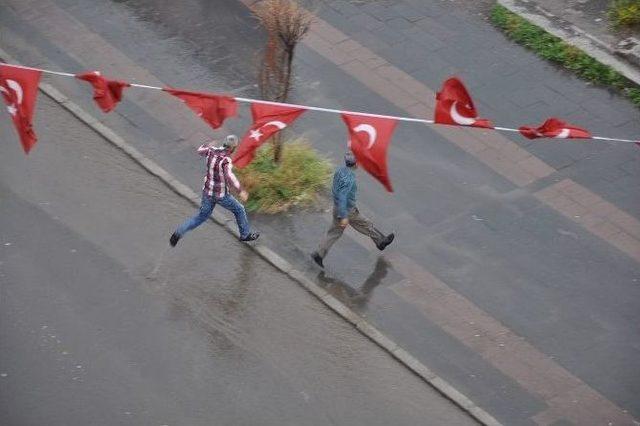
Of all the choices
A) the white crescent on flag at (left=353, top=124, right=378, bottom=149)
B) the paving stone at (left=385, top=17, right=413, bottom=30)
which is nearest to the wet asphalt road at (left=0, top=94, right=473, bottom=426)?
the white crescent on flag at (left=353, top=124, right=378, bottom=149)

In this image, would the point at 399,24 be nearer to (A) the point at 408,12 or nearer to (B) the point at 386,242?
(A) the point at 408,12

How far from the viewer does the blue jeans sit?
1298 centimetres

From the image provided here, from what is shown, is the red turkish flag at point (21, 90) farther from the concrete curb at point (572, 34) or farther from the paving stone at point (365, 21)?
the concrete curb at point (572, 34)

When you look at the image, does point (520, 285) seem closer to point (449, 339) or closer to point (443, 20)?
point (449, 339)

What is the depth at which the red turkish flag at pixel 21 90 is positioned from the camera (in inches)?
481

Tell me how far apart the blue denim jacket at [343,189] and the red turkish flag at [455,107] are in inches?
63.3

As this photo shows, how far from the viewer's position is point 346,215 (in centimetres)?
1280

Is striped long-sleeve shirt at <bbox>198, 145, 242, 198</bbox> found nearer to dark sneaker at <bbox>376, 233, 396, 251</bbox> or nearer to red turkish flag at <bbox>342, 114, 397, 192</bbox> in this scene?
red turkish flag at <bbox>342, 114, 397, 192</bbox>

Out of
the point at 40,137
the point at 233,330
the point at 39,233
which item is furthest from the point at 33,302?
the point at 40,137

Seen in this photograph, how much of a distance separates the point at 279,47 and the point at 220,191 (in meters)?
2.58

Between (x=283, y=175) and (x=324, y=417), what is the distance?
12.6ft

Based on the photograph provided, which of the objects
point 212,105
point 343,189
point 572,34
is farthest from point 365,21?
point 212,105

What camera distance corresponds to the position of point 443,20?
17.4m

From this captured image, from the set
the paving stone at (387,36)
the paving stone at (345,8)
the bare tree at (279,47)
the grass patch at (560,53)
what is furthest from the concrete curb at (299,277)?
the grass patch at (560,53)
